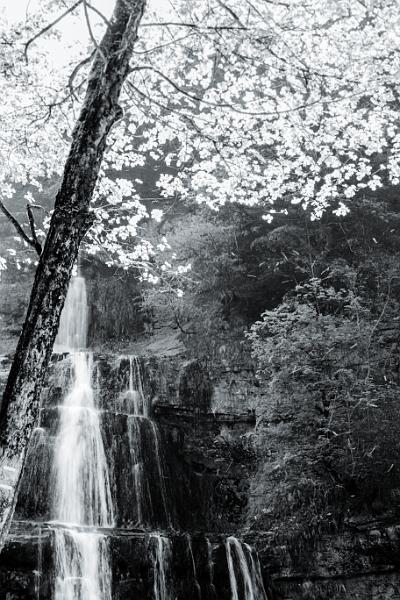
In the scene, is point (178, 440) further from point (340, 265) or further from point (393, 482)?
point (340, 265)

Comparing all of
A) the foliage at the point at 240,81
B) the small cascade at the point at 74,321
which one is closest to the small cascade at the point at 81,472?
the foliage at the point at 240,81

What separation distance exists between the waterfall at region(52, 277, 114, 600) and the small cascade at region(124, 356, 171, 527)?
0.70 m

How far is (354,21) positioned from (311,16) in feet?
1.75

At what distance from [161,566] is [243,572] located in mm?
1658

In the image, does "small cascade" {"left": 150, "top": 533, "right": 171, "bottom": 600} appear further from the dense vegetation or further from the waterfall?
the dense vegetation

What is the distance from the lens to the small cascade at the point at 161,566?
805 cm

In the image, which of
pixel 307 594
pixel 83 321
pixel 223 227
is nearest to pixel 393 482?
pixel 307 594

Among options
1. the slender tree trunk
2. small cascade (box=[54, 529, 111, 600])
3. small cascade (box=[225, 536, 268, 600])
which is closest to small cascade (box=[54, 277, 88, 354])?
small cascade (box=[54, 529, 111, 600])

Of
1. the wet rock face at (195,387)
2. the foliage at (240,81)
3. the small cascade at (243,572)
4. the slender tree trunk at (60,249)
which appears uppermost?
the foliage at (240,81)

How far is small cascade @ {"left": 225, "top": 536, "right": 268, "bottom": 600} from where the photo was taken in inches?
340

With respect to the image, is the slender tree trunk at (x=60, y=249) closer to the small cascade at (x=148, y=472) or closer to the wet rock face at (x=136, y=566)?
the wet rock face at (x=136, y=566)

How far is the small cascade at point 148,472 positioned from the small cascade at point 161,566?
2175 millimetres

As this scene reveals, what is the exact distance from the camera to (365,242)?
15500 mm

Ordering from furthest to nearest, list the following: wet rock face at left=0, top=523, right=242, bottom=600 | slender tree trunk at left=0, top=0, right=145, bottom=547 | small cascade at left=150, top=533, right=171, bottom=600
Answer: small cascade at left=150, top=533, right=171, bottom=600 < wet rock face at left=0, top=523, right=242, bottom=600 < slender tree trunk at left=0, top=0, right=145, bottom=547
